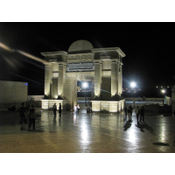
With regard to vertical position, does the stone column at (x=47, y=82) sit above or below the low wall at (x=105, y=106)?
above

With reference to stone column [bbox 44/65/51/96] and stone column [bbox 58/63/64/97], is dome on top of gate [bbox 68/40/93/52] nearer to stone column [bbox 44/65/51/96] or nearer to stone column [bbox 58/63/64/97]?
stone column [bbox 58/63/64/97]

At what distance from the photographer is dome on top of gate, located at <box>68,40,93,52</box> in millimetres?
27578

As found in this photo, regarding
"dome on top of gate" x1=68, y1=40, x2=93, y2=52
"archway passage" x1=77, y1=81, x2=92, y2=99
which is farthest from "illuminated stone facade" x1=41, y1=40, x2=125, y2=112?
"archway passage" x1=77, y1=81, x2=92, y2=99

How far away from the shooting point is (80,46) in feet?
91.6

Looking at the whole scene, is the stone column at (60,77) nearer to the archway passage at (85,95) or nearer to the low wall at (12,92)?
the archway passage at (85,95)

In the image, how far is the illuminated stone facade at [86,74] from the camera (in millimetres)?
25016

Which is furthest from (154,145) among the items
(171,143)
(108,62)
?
(108,62)

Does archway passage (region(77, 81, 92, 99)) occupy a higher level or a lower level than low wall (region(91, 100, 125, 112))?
higher

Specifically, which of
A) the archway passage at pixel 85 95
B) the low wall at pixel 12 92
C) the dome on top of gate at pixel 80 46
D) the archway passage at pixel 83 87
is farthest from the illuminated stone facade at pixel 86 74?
the archway passage at pixel 83 87

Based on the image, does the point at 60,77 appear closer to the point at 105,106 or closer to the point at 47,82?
the point at 47,82

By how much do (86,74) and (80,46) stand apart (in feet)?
15.1

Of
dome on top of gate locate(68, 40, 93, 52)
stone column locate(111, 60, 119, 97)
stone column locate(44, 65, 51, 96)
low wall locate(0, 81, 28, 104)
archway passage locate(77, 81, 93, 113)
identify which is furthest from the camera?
archway passage locate(77, 81, 93, 113)

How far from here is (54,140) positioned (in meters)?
9.74

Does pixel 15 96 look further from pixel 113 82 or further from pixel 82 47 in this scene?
pixel 113 82
